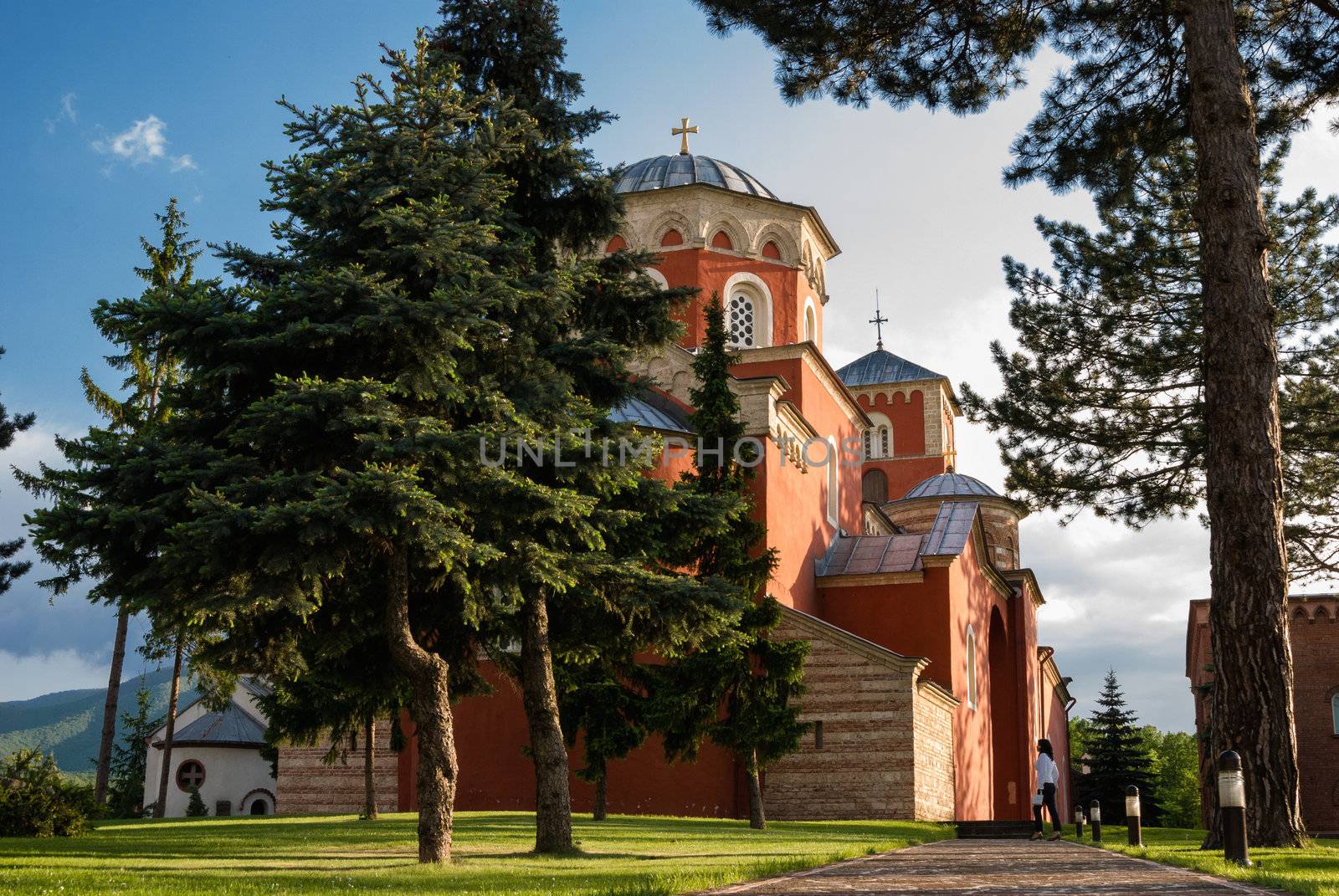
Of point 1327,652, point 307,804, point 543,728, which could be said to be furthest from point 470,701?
point 1327,652

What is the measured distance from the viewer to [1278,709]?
1046 centimetres

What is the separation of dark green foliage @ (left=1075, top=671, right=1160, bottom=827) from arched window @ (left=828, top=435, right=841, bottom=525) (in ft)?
75.7

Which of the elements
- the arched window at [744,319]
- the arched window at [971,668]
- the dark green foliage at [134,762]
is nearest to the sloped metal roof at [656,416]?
the arched window at [744,319]

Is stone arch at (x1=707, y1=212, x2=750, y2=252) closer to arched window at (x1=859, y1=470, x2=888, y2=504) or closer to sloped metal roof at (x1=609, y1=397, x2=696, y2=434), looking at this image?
sloped metal roof at (x1=609, y1=397, x2=696, y2=434)

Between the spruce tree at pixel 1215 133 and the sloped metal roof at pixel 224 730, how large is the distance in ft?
96.6

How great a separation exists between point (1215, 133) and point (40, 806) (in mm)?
15113

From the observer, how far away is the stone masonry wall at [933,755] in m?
19.8

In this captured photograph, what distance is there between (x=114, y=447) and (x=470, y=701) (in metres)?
11.8

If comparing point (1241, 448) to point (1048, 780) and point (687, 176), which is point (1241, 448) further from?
point (687, 176)

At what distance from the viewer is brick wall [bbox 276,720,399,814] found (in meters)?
21.4

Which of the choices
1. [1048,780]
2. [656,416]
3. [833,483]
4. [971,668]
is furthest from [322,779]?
[971,668]

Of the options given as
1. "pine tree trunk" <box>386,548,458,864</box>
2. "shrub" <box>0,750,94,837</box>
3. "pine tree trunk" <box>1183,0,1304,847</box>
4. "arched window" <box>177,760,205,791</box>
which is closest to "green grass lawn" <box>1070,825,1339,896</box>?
"pine tree trunk" <box>1183,0,1304,847</box>

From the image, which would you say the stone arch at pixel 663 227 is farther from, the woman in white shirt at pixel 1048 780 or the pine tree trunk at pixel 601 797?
the woman in white shirt at pixel 1048 780

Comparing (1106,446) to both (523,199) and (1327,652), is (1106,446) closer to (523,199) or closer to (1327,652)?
(523,199)
